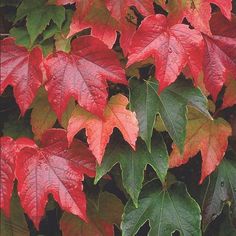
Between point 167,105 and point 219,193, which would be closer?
point 167,105

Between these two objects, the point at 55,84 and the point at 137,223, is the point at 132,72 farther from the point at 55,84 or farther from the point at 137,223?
the point at 137,223

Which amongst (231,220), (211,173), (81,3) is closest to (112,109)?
(81,3)

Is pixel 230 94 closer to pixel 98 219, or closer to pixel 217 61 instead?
pixel 217 61

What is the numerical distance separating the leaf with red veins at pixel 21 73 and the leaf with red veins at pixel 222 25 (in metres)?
0.42

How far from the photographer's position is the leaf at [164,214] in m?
1.10

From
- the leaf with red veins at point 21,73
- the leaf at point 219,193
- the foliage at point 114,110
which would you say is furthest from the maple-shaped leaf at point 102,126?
the leaf at point 219,193

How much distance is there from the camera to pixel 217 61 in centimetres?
106

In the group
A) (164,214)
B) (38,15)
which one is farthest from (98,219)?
(38,15)

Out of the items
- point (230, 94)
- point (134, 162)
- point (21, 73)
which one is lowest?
point (134, 162)

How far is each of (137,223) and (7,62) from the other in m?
0.48

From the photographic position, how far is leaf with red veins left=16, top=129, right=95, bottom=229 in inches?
37.8

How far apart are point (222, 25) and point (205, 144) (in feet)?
0.94

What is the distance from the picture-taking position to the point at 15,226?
114 cm

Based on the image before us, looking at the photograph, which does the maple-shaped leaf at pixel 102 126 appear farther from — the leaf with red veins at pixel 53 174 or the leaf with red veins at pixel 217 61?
the leaf with red veins at pixel 217 61
